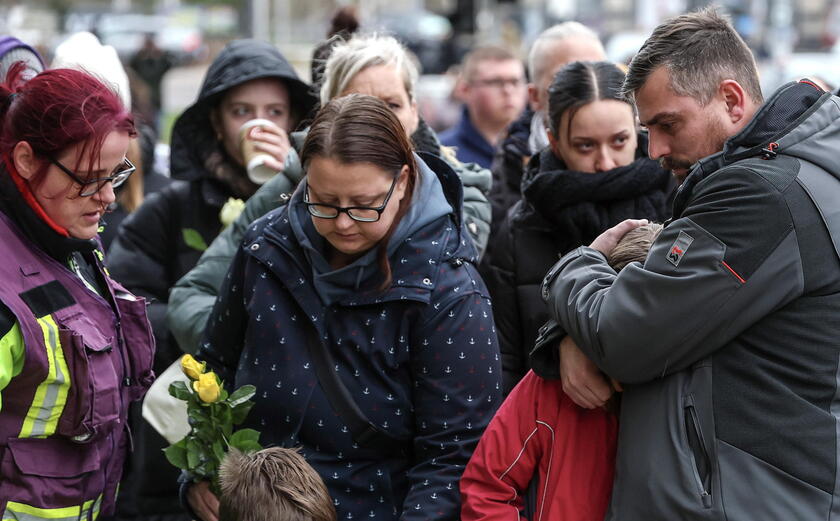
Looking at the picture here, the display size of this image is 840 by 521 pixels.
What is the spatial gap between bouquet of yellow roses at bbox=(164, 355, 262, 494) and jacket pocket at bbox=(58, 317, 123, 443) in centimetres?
19

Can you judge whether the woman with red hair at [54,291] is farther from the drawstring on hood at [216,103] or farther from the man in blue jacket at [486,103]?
the man in blue jacket at [486,103]

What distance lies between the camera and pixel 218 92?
170 inches

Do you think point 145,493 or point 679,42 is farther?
point 145,493

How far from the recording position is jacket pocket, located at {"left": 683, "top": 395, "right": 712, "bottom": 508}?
7.80 ft

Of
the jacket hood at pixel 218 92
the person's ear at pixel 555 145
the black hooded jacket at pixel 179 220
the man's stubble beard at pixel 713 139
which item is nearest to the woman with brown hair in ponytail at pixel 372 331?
the man's stubble beard at pixel 713 139

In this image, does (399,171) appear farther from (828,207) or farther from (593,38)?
(593,38)

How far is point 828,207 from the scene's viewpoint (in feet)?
7.71

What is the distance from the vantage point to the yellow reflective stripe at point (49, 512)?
9.12 ft

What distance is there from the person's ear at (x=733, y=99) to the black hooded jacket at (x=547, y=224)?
0.94 metres

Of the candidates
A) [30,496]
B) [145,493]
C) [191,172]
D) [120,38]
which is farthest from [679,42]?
[120,38]

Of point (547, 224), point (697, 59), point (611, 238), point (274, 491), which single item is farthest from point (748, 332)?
point (547, 224)

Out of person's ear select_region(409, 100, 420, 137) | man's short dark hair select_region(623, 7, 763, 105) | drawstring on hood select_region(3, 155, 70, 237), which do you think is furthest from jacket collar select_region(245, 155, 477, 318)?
person's ear select_region(409, 100, 420, 137)

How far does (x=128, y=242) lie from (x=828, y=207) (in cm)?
273

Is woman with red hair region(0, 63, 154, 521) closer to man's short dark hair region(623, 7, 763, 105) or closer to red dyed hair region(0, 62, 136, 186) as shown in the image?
red dyed hair region(0, 62, 136, 186)
